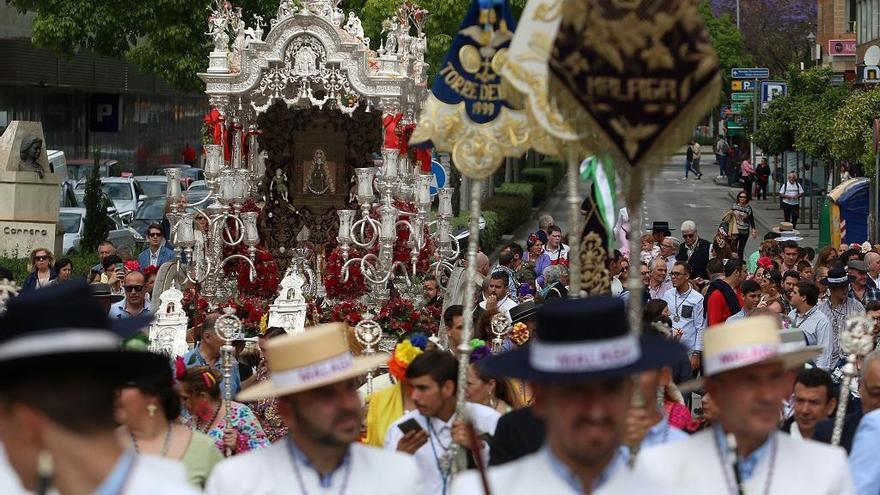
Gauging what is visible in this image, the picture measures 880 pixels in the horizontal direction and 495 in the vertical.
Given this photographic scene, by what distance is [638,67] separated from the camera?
7.51 metres

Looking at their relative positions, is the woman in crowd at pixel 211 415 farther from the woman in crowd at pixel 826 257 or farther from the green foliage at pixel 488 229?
the green foliage at pixel 488 229

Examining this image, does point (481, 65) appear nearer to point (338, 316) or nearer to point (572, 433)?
point (572, 433)

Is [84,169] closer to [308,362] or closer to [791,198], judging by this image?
[791,198]

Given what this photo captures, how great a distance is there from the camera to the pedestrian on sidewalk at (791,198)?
1657 inches

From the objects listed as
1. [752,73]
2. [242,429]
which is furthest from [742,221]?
[752,73]

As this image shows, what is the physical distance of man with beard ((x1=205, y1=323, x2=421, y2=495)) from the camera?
5.93 m

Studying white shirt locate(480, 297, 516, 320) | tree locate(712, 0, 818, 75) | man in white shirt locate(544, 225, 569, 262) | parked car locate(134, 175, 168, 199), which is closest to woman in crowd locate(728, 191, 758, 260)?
man in white shirt locate(544, 225, 569, 262)

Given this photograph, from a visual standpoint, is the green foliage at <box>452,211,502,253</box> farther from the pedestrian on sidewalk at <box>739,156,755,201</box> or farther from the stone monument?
the pedestrian on sidewalk at <box>739,156,755,201</box>

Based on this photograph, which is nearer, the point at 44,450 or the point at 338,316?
the point at 44,450

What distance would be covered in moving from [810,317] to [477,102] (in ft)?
20.3

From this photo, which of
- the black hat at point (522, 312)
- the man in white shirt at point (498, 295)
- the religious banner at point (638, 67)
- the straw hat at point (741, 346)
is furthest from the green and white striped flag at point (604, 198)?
the straw hat at point (741, 346)

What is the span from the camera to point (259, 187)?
2331 centimetres

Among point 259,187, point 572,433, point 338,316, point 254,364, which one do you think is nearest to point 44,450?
point 572,433

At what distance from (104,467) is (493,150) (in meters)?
Result: 5.10
